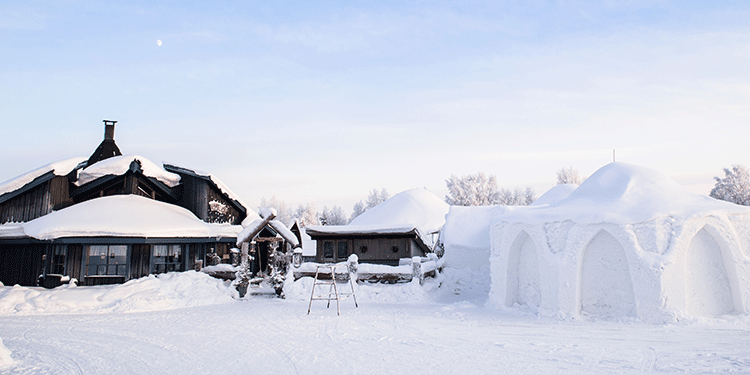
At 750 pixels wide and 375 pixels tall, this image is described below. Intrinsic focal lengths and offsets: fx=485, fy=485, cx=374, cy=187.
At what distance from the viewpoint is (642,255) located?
44.4ft

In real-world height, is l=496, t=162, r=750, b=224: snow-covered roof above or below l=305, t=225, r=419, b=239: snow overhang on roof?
above

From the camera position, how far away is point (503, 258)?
54.6 feet

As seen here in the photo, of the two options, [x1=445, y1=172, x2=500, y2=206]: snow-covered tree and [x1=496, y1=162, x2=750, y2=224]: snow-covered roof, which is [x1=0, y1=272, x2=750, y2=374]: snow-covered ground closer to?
[x1=496, y1=162, x2=750, y2=224]: snow-covered roof

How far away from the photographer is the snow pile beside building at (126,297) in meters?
15.5

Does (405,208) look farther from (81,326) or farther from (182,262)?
(81,326)

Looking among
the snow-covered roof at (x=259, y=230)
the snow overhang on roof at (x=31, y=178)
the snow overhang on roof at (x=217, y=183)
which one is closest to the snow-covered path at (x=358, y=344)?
the snow-covered roof at (x=259, y=230)

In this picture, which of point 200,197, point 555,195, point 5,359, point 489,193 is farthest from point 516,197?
point 5,359

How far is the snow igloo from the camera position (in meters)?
13.4

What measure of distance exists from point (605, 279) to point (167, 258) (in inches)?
721

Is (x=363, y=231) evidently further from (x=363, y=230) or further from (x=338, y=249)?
(x=338, y=249)

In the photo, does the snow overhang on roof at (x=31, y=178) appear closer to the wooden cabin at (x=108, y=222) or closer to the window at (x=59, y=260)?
the wooden cabin at (x=108, y=222)

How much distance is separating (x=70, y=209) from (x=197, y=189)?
5694 mm

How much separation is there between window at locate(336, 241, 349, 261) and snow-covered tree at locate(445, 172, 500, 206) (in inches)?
1827

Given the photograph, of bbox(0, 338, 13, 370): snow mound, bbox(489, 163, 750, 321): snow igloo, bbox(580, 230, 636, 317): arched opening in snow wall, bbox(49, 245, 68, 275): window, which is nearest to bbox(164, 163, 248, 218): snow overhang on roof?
bbox(49, 245, 68, 275): window
